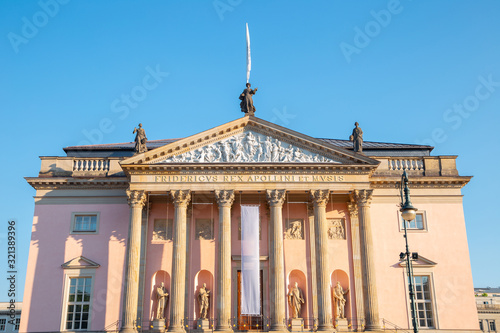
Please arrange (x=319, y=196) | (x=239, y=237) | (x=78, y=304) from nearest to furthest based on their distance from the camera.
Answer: (x=319, y=196), (x=78, y=304), (x=239, y=237)

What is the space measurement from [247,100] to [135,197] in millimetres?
9272

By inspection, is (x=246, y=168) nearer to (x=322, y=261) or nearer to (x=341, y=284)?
(x=322, y=261)

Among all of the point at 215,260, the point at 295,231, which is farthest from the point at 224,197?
the point at 295,231

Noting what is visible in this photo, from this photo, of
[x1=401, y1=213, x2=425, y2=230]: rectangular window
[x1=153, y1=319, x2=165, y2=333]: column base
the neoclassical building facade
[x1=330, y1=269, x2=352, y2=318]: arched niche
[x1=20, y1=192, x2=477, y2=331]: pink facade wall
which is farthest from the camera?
[x1=401, y1=213, x2=425, y2=230]: rectangular window

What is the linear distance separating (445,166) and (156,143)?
21441mm

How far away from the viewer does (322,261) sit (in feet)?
→ 99.0

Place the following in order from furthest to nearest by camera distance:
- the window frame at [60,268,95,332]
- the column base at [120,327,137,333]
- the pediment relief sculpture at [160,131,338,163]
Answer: the pediment relief sculpture at [160,131,338,163] < the window frame at [60,268,95,332] < the column base at [120,327,137,333]

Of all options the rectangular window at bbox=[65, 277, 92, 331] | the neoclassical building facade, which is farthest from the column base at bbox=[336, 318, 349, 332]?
the rectangular window at bbox=[65, 277, 92, 331]

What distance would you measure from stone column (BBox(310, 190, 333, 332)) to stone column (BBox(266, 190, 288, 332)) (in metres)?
2.01

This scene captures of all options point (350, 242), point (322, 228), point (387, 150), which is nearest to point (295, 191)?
point (322, 228)

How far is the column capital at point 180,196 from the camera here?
3134 cm

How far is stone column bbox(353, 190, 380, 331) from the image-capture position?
29.3 meters

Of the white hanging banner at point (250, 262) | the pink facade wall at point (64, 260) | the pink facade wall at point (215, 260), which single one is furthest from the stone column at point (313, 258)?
the pink facade wall at point (64, 260)

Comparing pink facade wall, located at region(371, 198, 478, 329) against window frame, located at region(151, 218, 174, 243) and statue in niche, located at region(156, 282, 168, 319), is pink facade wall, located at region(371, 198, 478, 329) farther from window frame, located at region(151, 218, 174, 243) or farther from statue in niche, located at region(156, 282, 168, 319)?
statue in niche, located at region(156, 282, 168, 319)
